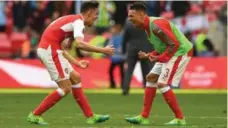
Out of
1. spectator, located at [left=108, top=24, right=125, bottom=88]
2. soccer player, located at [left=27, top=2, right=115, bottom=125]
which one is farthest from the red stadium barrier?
soccer player, located at [left=27, top=2, right=115, bottom=125]

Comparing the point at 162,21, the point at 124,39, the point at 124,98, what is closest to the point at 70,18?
the point at 162,21

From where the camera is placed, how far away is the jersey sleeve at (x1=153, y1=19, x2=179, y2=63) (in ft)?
45.9

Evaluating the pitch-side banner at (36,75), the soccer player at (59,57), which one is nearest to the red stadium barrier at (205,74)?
the pitch-side banner at (36,75)

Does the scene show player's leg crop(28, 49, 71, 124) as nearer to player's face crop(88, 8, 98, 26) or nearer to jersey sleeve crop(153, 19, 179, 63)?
player's face crop(88, 8, 98, 26)

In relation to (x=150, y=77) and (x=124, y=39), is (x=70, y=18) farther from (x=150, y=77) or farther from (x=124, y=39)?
(x=124, y=39)

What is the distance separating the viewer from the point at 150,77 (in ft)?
47.3

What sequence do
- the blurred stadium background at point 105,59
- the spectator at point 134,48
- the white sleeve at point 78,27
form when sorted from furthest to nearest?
Result: 1. the spectator at point 134,48
2. the blurred stadium background at point 105,59
3. the white sleeve at point 78,27

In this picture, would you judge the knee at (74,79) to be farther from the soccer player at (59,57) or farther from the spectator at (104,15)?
the spectator at (104,15)

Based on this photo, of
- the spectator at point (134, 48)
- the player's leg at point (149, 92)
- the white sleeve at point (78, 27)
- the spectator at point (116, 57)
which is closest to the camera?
the white sleeve at point (78, 27)

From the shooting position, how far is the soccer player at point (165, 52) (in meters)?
14.1

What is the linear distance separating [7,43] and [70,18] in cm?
1678

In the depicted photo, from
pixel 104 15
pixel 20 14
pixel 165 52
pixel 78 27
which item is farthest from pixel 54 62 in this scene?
pixel 20 14

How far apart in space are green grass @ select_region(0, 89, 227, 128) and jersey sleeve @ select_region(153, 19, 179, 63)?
115cm

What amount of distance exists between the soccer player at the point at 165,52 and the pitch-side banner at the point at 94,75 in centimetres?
1352
